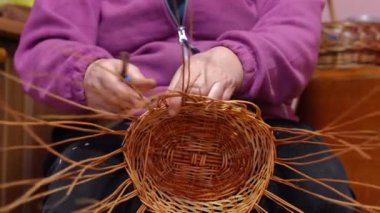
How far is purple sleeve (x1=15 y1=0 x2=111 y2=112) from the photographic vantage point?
52 cm

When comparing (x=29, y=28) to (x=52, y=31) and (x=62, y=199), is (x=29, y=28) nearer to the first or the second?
(x=52, y=31)

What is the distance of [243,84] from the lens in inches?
19.8

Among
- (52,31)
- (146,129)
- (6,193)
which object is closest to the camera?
(146,129)

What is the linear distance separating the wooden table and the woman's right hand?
417 millimetres

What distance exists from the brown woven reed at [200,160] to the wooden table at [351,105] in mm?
320

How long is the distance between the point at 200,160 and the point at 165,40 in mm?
246

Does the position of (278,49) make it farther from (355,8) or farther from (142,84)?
(355,8)

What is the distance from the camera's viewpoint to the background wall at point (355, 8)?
41.6 inches

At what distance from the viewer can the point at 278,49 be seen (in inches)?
21.1

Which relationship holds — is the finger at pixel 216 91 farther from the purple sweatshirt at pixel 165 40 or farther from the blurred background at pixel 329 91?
the blurred background at pixel 329 91

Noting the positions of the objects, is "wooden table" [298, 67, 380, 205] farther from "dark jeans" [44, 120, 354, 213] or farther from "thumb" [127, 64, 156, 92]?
"thumb" [127, 64, 156, 92]

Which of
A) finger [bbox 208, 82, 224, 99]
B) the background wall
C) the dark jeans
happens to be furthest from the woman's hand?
the background wall

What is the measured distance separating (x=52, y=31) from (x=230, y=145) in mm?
291

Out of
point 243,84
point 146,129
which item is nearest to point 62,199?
point 146,129
